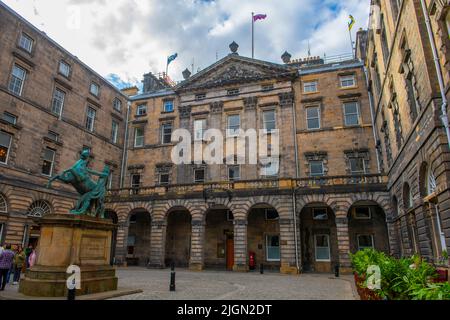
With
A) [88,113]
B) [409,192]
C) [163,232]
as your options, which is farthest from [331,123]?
[88,113]

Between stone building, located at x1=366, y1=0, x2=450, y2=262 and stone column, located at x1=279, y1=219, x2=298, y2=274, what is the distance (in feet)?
21.5

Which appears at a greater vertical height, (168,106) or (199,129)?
(168,106)

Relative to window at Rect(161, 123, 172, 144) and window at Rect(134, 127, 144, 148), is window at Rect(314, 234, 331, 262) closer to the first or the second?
window at Rect(161, 123, 172, 144)

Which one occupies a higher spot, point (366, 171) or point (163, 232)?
point (366, 171)

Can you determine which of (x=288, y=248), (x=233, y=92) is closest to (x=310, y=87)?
(x=233, y=92)

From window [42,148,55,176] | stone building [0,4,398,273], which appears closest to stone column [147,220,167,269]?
stone building [0,4,398,273]

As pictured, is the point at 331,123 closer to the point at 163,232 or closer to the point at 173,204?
the point at 173,204

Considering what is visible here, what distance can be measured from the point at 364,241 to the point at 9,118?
28.6 m

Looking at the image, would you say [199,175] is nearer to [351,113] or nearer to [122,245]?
[122,245]

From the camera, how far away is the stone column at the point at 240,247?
917 inches

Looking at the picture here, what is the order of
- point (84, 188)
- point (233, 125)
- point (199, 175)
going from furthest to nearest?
point (233, 125) < point (199, 175) < point (84, 188)

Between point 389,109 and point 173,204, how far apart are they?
57.5 ft

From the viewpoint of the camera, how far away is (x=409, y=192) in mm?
16828

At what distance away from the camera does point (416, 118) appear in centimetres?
1378
